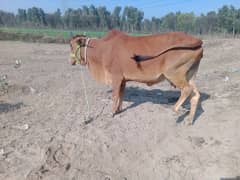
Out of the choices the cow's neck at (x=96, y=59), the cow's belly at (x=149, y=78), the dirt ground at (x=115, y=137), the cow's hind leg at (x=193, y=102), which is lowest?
the dirt ground at (x=115, y=137)

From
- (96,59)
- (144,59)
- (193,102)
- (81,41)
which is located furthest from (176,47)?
(81,41)

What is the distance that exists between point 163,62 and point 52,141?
2.37 metres

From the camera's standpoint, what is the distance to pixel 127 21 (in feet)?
198

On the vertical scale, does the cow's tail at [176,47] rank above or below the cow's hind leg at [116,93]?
above

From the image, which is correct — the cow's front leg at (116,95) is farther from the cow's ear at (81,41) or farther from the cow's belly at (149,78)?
the cow's ear at (81,41)

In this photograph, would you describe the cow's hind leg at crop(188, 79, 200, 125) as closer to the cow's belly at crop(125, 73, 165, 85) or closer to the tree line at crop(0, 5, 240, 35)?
the cow's belly at crop(125, 73, 165, 85)

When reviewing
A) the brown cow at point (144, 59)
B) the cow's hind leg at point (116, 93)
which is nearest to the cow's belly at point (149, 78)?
the brown cow at point (144, 59)

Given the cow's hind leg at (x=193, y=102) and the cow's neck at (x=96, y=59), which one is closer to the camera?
the cow's hind leg at (x=193, y=102)

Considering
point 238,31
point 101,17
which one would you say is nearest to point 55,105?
point 238,31

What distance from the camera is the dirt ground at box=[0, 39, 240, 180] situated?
16.7 ft

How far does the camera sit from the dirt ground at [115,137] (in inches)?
200

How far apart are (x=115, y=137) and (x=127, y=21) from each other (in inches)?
2182

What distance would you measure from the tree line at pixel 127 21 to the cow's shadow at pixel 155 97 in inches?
1654

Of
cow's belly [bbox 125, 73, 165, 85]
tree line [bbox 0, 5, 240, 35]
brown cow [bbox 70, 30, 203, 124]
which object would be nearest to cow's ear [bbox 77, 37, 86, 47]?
brown cow [bbox 70, 30, 203, 124]
